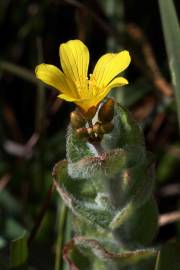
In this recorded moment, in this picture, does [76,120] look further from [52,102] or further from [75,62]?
[52,102]

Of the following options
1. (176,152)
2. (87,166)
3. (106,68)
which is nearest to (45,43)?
(176,152)

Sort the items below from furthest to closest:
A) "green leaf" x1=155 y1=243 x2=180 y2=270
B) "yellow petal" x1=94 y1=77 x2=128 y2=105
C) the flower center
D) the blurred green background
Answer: the blurred green background, "green leaf" x1=155 y1=243 x2=180 y2=270, the flower center, "yellow petal" x1=94 y1=77 x2=128 y2=105

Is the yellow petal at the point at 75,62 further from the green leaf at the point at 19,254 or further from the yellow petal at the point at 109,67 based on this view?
the green leaf at the point at 19,254

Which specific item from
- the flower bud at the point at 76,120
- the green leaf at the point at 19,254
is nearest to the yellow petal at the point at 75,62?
the flower bud at the point at 76,120

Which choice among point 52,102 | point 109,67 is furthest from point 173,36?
point 52,102

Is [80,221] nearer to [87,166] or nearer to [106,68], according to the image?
[87,166]

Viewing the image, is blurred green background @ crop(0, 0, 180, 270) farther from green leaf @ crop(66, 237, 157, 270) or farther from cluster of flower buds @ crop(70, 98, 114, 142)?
cluster of flower buds @ crop(70, 98, 114, 142)

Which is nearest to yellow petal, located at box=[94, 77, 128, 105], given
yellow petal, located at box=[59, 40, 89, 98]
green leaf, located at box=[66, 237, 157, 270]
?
yellow petal, located at box=[59, 40, 89, 98]
